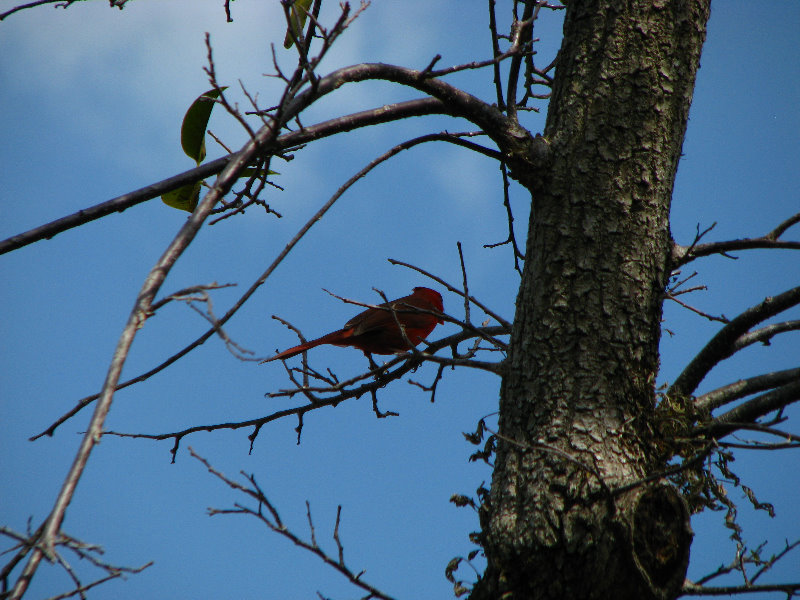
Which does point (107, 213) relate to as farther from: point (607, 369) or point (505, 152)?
point (607, 369)

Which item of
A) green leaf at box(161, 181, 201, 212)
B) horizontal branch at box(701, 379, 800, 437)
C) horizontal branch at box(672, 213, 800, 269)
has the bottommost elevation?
horizontal branch at box(701, 379, 800, 437)

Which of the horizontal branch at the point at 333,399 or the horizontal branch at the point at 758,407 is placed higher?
the horizontal branch at the point at 333,399

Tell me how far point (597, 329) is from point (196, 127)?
173 centimetres

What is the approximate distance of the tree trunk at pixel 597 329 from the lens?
2.08 metres

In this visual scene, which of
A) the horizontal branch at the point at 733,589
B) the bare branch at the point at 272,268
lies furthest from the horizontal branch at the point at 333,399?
the horizontal branch at the point at 733,589

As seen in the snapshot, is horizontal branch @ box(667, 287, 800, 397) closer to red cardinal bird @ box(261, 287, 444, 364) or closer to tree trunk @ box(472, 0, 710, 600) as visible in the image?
tree trunk @ box(472, 0, 710, 600)

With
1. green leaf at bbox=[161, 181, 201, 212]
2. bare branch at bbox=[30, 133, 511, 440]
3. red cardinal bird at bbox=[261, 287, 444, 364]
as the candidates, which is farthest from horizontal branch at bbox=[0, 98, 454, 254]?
red cardinal bird at bbox=[261, 287, 444, 364]

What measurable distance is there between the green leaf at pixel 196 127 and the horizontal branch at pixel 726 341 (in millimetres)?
2085

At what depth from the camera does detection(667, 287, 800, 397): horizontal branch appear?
2516 millimetres

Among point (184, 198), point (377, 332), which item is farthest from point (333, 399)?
point (377, 332)

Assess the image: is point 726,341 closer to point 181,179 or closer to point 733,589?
point 733,589

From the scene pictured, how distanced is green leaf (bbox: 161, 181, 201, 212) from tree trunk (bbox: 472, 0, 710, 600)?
1.36 m

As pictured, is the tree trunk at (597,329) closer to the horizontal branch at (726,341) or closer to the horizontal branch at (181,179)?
the horizontal branch at (726,341)

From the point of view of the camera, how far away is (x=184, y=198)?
2.88 m
